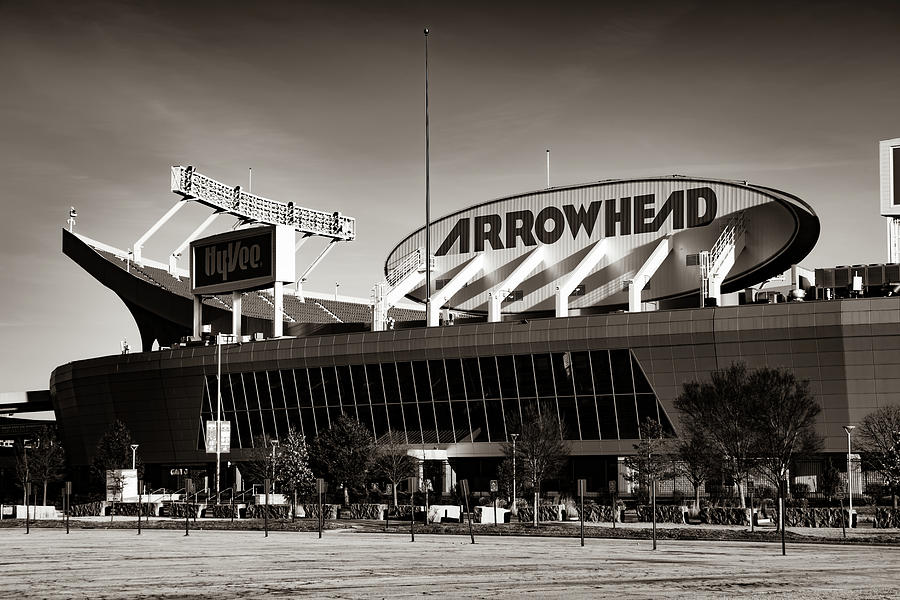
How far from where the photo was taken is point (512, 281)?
298 feet

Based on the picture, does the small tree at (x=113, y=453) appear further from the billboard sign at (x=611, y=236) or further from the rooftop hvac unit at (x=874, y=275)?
the rooftop hvac unit at (x=874, y=275)

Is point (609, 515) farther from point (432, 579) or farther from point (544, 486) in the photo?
point (432, 579)

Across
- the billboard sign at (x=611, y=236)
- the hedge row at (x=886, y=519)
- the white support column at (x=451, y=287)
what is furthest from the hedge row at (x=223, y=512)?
the hedge row at (x=886, y=519)

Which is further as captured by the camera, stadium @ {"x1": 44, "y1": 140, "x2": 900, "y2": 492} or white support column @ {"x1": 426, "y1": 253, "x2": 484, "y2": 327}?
white support column @ {"x1": 426, "y1": 253, "x2": 484, "y2": 327}

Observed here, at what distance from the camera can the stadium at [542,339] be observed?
7681 cm

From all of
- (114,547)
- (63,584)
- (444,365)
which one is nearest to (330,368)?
(444,365)

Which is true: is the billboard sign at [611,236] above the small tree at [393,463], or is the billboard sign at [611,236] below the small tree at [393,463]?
above

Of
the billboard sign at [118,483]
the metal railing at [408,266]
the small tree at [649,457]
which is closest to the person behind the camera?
the small tree at [649,457]

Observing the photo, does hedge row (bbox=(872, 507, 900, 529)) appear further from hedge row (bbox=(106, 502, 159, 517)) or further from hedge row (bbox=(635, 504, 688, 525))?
hedge row (bbox=(106, 502, 159, 517))

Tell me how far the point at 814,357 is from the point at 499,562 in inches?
1918

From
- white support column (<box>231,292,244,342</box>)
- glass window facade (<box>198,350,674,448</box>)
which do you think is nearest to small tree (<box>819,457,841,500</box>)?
glass window facade (<box>198,350,674,448</box>)

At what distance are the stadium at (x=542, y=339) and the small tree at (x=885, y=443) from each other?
544 centimetres

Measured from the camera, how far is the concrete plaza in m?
23.4

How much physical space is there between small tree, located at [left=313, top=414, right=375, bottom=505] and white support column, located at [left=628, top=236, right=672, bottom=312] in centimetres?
2005
